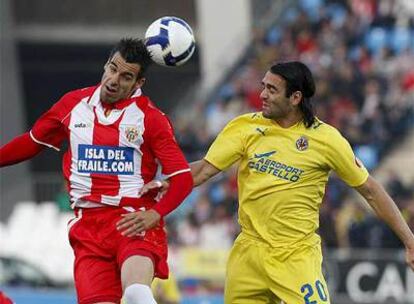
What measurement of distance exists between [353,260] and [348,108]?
3995 mm

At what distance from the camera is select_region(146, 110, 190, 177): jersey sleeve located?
28.9 feet

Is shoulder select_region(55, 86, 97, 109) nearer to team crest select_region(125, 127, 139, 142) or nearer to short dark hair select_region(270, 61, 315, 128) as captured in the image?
team crest select_region(125, 127, 139, 142)

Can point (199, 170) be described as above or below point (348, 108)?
above

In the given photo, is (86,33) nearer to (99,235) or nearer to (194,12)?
(194,12)

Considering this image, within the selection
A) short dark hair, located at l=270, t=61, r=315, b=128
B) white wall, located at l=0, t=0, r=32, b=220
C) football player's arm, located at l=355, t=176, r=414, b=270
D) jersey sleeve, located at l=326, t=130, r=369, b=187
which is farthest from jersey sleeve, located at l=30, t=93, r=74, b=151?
white wall, located at l=0, t=0, r=32, b=220

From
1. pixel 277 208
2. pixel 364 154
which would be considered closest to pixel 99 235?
pixel 277 208

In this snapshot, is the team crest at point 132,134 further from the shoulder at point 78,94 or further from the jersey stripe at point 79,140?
the shoulder at point 78,94

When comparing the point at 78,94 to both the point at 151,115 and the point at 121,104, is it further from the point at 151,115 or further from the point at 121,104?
the point at 151,115

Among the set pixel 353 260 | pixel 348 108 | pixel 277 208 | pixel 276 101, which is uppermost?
pixel 276 101

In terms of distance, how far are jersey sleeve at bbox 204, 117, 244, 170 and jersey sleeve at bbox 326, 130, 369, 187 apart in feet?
1.93

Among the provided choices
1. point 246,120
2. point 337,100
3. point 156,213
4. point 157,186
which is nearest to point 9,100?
point 337,100

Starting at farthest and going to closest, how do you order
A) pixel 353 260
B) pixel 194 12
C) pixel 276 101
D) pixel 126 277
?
pixel 194 12 < pixel 353 260 < pixel 276 101 < pixel 126 277

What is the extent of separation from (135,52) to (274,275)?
173cm

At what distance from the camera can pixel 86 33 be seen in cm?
3103
